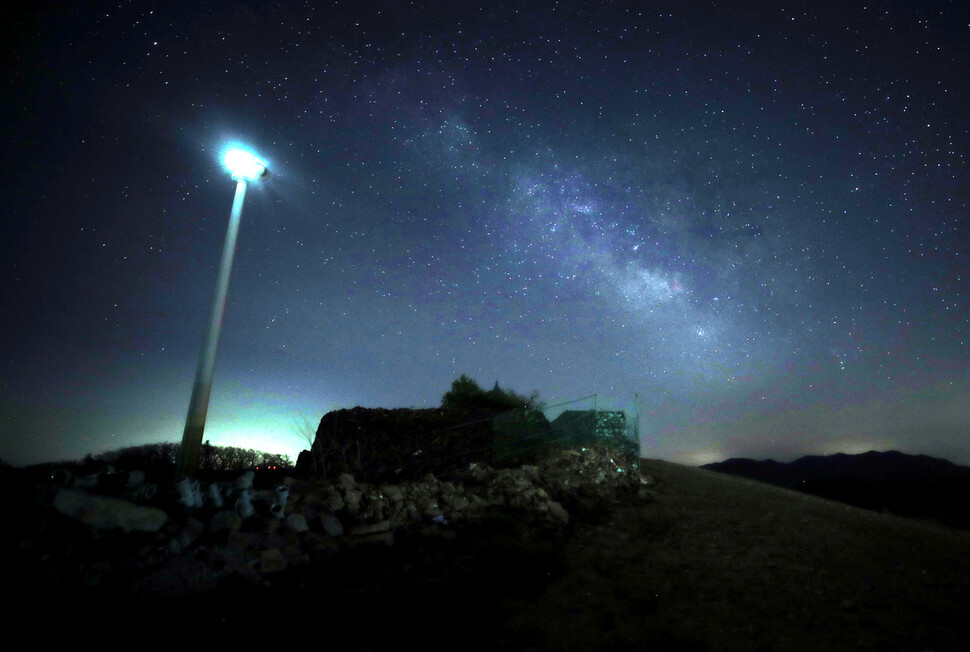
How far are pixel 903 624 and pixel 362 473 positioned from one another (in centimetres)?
1041

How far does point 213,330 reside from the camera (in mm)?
10711

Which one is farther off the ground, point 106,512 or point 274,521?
point 106,512

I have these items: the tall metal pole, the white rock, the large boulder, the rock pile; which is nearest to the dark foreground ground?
the rock pile

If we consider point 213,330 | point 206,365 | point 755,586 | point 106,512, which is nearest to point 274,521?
point 106,512

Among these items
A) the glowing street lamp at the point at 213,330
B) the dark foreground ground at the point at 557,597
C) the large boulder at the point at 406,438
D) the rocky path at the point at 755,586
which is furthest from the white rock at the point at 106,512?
the large boulder at the point at 406,438

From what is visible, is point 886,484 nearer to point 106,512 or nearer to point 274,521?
point 274,521

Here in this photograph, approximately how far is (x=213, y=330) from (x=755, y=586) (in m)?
11.3

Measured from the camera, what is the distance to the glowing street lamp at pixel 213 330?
10.1 m

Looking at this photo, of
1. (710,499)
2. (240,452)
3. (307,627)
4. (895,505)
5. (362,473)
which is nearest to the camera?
(307,627)

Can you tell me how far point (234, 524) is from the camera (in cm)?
646

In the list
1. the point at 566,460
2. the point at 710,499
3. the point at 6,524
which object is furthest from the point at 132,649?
the point at 710,499

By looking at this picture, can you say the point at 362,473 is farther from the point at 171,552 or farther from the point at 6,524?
the point at 6,524

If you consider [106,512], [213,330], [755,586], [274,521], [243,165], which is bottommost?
[755,586]

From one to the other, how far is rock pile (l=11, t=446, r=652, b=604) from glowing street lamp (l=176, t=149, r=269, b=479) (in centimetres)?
273
